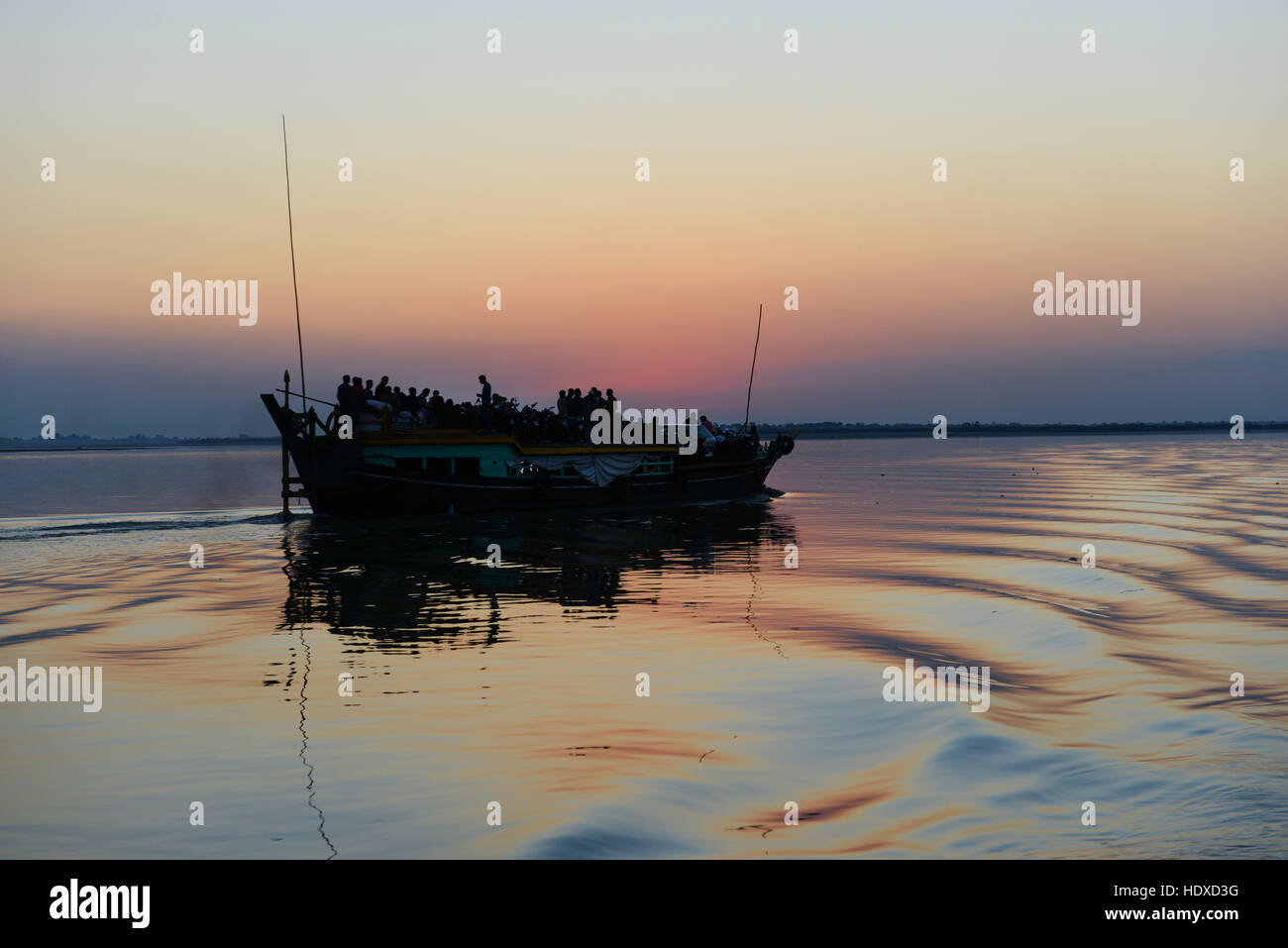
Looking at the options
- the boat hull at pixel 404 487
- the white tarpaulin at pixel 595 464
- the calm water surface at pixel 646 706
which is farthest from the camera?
the white tarpaulin at pixel 595 464

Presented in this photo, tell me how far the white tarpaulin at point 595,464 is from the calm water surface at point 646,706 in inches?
418

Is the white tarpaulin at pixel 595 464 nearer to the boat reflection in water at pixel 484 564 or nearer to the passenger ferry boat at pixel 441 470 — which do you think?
the passenger ferry boat at pixel 441 470

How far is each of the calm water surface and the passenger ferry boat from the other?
768 cm

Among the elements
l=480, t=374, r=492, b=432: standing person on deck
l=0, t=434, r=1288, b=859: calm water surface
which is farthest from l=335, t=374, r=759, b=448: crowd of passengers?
l=0, t=434, r=1288, b=859: calm water surface

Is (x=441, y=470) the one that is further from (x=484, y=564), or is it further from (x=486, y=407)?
(x=484, y=564)

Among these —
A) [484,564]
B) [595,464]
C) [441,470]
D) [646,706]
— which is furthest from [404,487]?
[646,706]

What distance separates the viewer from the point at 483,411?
35219 mm

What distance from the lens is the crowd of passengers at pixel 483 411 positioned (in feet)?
110

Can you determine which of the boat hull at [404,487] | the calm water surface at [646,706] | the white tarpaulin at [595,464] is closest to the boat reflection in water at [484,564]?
the calm water surface at [646,706]

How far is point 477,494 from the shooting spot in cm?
3484

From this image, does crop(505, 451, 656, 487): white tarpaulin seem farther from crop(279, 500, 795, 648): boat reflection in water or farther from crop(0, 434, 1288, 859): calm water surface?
crop(0, 434, 1288, 859): calm water surface

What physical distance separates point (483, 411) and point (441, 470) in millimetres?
2660

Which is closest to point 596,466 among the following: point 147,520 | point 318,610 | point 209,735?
point 147,520
